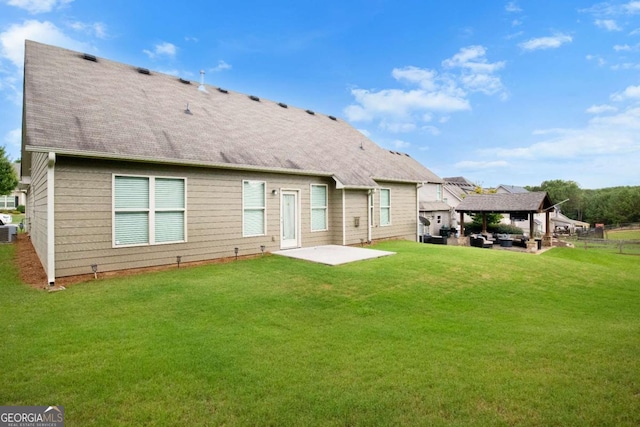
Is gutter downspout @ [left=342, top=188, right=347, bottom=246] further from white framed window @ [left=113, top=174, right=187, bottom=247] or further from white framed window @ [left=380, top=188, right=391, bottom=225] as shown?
white framed window @ [left=113, top=174, right=187, bottom=247]

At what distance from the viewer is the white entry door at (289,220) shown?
36.1 ft

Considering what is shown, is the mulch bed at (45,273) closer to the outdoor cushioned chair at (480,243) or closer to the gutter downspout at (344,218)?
the gutter downspout at (344,218)

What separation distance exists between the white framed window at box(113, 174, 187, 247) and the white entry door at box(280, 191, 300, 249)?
327 centimetres

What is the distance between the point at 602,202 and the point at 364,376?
7679cm

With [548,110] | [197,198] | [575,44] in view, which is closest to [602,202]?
[548,110]

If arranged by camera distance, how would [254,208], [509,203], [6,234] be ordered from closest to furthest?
[254,208] → [6,234] → [509,203]

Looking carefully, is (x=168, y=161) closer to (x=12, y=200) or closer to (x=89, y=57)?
(x=89, y=57)

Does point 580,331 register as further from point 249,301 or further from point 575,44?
point 575,44

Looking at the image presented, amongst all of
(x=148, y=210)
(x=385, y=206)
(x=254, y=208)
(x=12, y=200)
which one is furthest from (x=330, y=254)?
(x=12, y=200)

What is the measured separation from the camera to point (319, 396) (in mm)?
2801

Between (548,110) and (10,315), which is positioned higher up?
(548,110)

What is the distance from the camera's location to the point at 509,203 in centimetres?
2016

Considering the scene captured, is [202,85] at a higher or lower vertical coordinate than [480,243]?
higher

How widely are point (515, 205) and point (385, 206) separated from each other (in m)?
10.2
